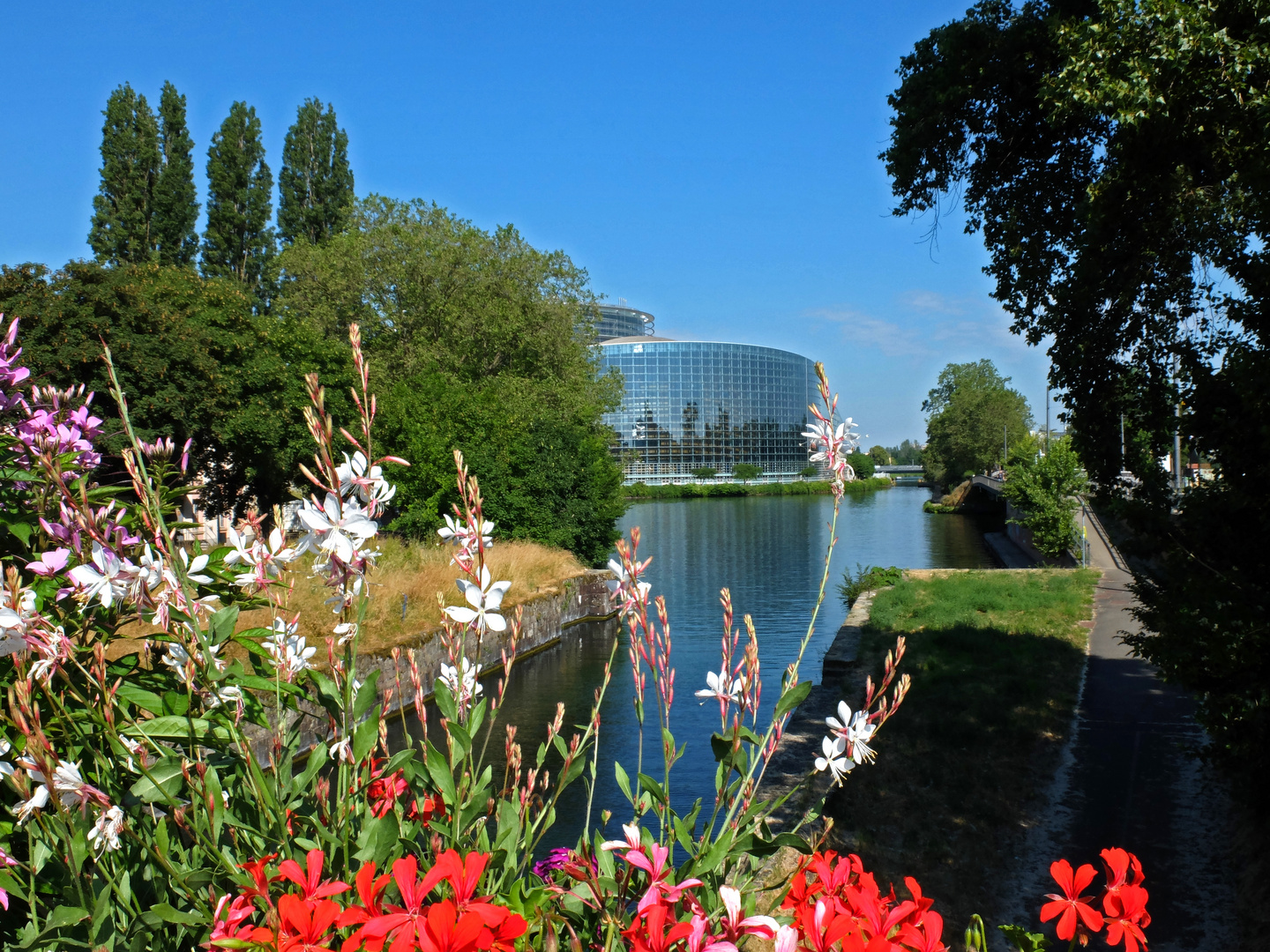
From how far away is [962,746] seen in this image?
25.3 ft

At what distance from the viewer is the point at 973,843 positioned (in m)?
5.88

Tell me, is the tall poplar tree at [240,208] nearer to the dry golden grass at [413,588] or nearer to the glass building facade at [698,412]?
the dry golden grass at [413,588]

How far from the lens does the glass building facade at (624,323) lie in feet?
390

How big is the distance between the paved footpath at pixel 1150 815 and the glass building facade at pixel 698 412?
90.8m

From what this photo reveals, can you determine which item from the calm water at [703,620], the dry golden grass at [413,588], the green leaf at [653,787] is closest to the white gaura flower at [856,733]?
the green leaf at [653,787]

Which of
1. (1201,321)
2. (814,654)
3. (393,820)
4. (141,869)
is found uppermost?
(1201,321)

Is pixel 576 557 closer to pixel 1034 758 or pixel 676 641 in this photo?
pixel 676 641

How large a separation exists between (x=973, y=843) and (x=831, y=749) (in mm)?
5219

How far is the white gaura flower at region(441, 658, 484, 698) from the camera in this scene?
1626 millimetres

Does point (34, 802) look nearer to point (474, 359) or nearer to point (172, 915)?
point (172, 915)

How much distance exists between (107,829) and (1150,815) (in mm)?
6971

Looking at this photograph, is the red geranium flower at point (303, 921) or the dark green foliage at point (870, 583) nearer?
the red geranium flower at point (303, 921)

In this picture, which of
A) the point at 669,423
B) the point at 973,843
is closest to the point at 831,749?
the point at 973,843

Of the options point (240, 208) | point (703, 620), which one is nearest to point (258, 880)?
point (703, 620)
